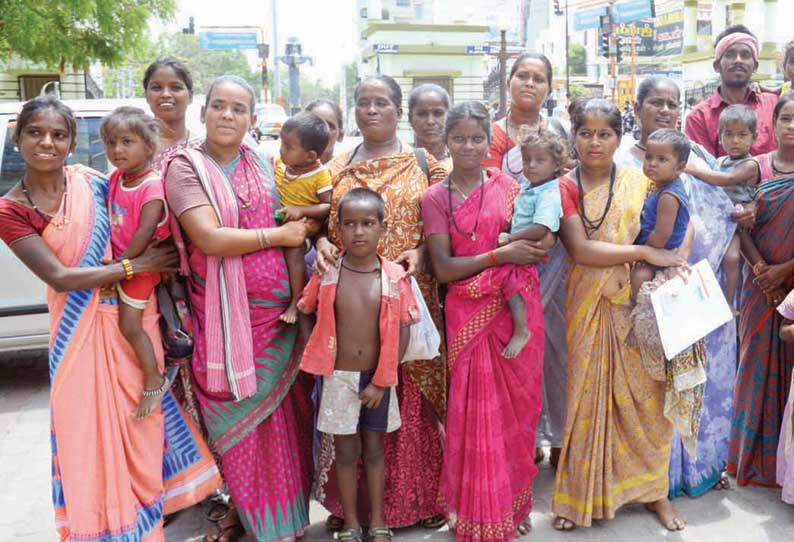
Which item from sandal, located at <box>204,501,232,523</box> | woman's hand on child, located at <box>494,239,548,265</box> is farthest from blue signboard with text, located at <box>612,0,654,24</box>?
sandal, located at <box>204,501,232,523</box>

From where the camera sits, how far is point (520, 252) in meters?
2.96

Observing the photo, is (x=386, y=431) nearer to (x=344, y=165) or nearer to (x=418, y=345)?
(x=418, y=345)

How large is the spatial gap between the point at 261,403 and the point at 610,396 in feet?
5.00

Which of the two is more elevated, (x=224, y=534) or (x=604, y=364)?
(x=604, y=364)

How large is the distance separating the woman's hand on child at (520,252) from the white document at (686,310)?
1.73 feet

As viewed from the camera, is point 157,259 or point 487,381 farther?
point 487,381

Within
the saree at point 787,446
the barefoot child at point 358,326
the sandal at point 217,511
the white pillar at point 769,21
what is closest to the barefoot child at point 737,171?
the saree at point 787,446

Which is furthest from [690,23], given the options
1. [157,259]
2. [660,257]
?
[157,259]

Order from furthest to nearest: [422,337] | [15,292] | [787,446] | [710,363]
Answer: [15,292] < [710,363] < [787,446] < [422,337]

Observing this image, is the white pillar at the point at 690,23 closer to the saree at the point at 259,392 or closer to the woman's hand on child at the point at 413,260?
the woman's hand on child at the point at 413,260

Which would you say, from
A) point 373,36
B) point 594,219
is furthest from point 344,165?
point 373,36

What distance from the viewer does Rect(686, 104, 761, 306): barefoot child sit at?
11.5 feet

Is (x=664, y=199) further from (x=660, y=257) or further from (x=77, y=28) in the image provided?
(x=77, y=28)

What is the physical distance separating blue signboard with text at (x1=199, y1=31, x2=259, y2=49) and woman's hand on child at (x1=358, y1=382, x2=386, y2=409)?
3900 centimetres
